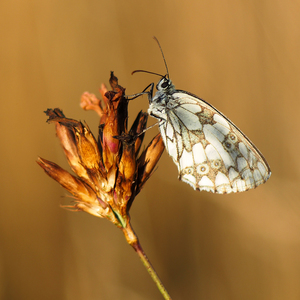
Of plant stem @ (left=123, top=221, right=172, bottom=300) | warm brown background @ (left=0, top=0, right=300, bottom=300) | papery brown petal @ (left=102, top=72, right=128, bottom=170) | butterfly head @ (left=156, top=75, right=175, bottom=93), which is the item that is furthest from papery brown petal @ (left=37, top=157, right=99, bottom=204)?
warm brown background @ (left=0, top=0, right=300, bottom=300)

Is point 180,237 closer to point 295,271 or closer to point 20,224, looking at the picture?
point 295,271

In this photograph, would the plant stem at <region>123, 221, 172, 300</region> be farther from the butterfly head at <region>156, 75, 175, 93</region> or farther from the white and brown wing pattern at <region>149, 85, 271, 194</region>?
the butterfly head at <region>156, 75, 175, 93</region>

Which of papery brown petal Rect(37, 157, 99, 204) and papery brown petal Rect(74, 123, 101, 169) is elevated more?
papery brown petal Rect(74, 123, 101, 169)

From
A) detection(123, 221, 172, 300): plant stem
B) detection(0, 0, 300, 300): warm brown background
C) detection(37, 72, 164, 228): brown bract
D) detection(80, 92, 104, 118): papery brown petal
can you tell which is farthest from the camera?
detection(0, 0, 300, 300): warm brown background

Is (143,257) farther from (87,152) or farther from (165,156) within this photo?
(165,156)

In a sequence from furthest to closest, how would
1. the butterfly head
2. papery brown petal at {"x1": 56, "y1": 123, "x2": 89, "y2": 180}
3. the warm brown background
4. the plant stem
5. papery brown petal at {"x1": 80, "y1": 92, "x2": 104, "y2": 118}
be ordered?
the warm brown background → the butterfly head → papery brown petal at {"x1": 80, "y1": 92, "x2": 104, "y2": 118} → papery brown petal at {"x1": 56, "y1": 123, "x2": 89, "y2": 180} → the plant stem

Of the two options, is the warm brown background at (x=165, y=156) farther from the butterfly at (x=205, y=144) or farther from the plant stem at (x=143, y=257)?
the plant stem at (x=143, y=257)
